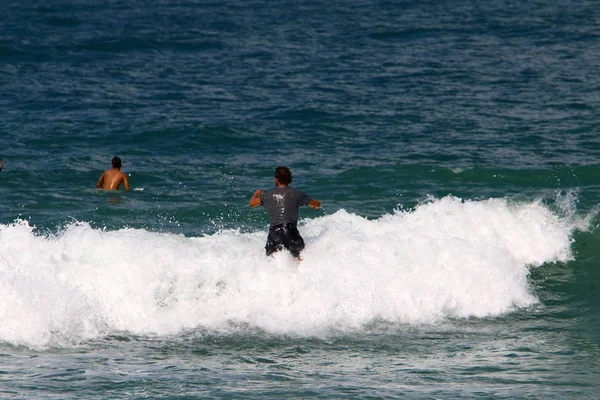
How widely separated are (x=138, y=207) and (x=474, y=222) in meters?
6.12

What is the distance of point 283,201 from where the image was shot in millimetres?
12273

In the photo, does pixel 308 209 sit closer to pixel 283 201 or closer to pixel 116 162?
pixel 116 162

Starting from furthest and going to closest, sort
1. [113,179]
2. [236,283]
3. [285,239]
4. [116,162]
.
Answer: [116,162]
[113,179]
[236,283]
[285,239]

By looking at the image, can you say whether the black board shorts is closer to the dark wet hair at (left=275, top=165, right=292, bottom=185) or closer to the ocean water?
the ocean water

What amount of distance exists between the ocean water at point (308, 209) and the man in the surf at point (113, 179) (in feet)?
0.81

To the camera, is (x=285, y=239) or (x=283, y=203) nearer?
(x=283, y=203)

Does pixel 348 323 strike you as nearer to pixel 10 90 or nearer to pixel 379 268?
pixel 379 268

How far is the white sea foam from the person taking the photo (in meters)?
12.0

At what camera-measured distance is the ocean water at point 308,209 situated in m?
11.0

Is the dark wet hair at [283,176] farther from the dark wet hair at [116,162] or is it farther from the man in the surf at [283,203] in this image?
the dark wet hair at [116,162]

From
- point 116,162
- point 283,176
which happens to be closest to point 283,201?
point 283,176

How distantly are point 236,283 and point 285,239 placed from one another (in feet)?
2.89

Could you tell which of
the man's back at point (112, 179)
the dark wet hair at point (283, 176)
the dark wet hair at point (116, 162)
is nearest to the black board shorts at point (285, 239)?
the dark wet hair at point (283, 176)

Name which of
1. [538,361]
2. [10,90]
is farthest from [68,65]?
[538,361]
